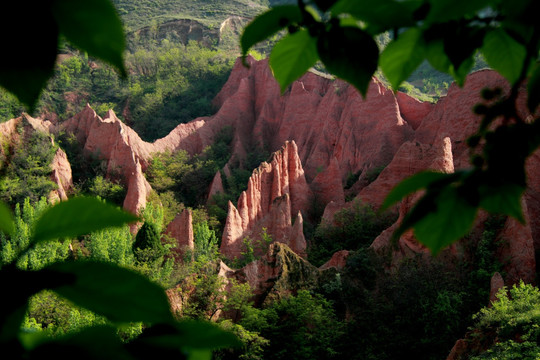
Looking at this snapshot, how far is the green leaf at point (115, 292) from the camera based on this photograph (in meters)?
0.47

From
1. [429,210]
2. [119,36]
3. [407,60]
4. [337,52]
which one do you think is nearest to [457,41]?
[407,60]

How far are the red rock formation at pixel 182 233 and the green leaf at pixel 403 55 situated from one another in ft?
73.9

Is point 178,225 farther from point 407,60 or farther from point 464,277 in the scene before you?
point 407,60

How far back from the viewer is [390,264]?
16047 millimetres

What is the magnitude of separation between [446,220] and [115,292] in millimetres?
433

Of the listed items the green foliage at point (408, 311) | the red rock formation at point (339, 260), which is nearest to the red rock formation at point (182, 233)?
the red rock formation at point (339, 260)

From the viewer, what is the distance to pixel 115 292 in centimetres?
47

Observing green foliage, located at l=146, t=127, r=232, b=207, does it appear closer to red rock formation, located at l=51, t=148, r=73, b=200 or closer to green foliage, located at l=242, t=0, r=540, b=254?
red rock formation, located at l=51, t=148, r=73, b=200

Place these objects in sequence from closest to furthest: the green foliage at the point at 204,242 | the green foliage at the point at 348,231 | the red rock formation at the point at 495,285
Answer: the red rock formation at the point at 495,285
the green foliage at the point at 348,231
the green foliage at the point at 204,242

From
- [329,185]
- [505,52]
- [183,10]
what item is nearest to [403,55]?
[505,52]

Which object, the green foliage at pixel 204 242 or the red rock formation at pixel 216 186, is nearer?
the green foliage at pixel 204 242

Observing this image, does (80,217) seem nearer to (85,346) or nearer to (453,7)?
(85,346)

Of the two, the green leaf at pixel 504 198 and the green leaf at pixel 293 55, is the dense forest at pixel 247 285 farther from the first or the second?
the green leaf at pixel 293 55

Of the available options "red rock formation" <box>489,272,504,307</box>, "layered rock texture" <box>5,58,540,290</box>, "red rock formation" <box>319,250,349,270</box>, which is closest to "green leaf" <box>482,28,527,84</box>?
"red rock formation" <box>489,272,504,307</box>
